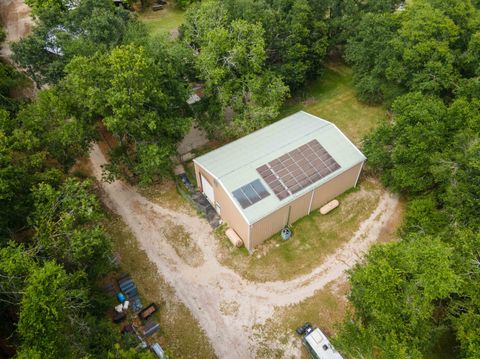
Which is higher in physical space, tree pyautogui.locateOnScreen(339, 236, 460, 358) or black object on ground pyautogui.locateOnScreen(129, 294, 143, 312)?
tree pyautogui.locateOnScreen(339, 236, 460, 358)

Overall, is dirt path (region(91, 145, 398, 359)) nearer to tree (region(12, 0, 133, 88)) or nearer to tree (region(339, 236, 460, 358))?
tree (region(339, 236, 460, 358))

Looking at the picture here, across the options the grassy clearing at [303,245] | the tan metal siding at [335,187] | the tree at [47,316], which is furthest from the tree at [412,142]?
the tree at [47,316]

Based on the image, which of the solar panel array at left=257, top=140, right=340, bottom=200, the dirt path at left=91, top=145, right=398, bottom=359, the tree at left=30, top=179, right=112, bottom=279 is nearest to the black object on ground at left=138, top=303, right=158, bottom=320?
the dirt path at left=91, top=145, right=398, bottom=359

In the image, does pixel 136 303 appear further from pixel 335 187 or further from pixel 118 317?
pixel 335 187

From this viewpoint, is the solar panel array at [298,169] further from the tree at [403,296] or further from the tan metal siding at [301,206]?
the tree at [403,296]

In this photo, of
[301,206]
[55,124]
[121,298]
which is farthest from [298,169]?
[55,124]

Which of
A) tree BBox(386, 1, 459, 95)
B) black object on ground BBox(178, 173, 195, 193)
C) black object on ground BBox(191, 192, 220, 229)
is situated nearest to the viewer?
black object on ground BBox(191, 192, 220, 229)

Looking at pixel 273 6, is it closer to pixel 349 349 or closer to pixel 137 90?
pixel 137 90
